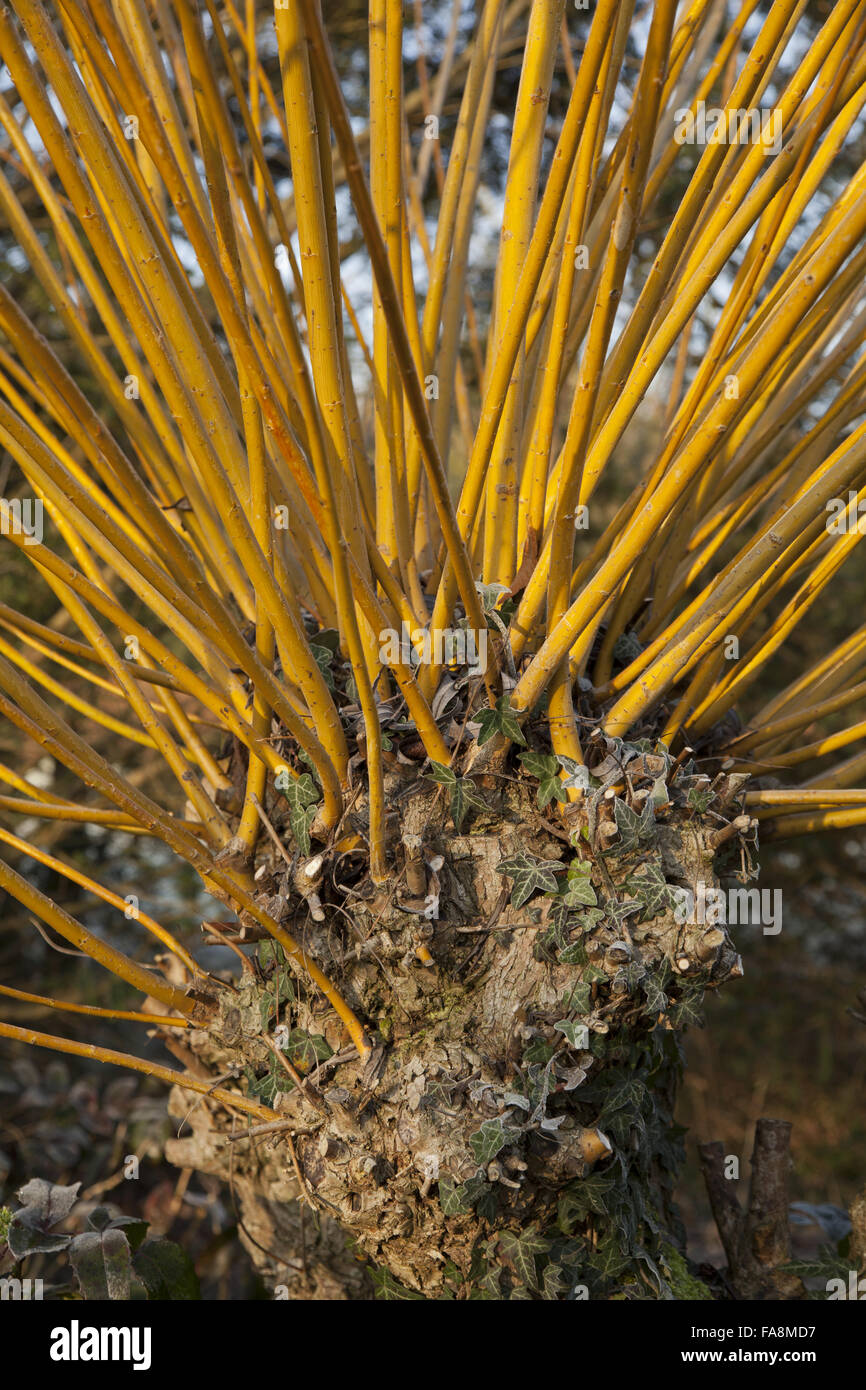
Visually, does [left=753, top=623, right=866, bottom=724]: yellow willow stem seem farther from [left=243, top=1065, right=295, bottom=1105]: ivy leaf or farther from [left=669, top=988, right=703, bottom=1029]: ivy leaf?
[left=243, top=1065, right=295, bottom=1105]: ivy leaf

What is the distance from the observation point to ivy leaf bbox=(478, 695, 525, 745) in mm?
702

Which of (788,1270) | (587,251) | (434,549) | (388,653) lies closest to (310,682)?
(388,653)

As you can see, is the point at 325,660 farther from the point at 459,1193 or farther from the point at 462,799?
the point at 459,1193

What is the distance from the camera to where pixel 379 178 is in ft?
2.46

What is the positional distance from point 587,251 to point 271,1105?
79 cm

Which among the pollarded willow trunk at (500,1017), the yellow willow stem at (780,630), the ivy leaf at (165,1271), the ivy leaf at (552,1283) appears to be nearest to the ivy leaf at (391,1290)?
the pollarded willow trunk at (500,1017)

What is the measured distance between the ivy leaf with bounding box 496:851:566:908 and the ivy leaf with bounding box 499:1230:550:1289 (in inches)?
10.5

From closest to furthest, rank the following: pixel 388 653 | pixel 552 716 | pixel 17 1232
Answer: pixel 388 653 < pixel 552 716 < pixel 17 1232

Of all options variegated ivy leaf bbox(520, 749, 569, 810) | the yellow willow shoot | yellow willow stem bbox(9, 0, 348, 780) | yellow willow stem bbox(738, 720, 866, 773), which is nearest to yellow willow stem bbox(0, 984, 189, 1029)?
the yellow willow shoot

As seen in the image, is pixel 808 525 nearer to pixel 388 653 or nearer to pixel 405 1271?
pixel 388 653

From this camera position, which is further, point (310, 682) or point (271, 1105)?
point (271, 1105)
